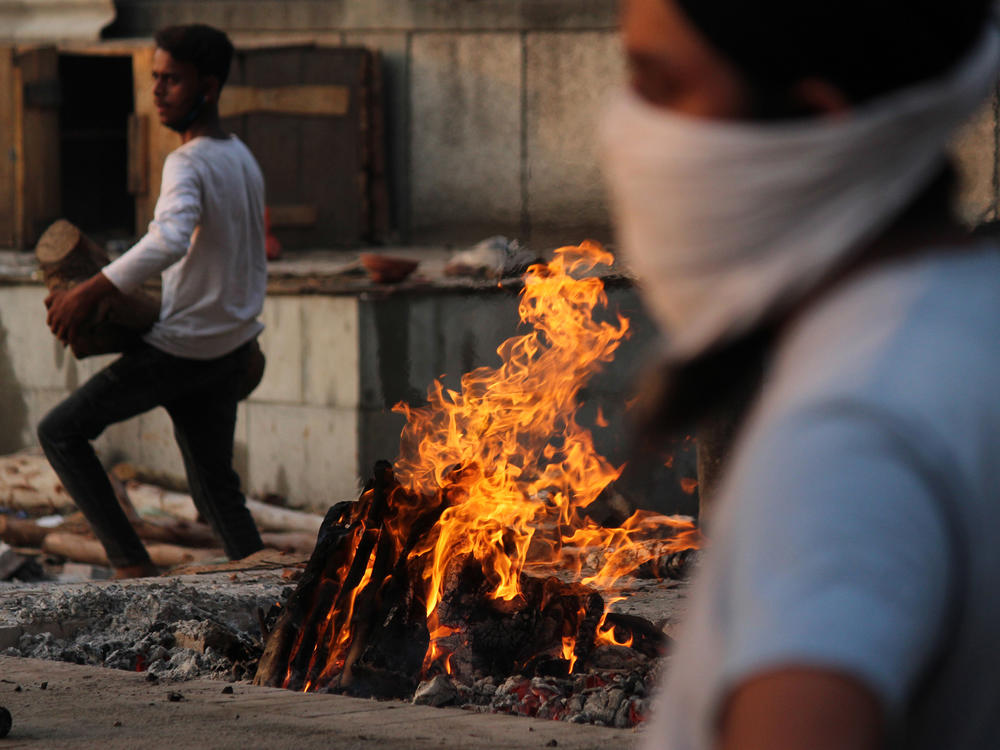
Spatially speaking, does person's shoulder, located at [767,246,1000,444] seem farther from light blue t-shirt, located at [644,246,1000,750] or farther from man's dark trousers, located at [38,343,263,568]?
man's dark trousers, located at [38,343,263,568]

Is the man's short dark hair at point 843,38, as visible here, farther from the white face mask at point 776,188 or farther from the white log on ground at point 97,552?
the white log on ground at point 97,552

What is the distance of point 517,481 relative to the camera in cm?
729

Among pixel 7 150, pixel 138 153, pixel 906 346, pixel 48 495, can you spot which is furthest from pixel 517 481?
pixel 7 150

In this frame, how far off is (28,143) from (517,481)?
7116 mm

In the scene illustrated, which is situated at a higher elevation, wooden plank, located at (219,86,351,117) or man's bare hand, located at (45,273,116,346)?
wooden plank, located at (219,86,351,117)

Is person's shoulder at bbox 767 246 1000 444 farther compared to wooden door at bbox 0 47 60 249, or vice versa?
wooden door at bbox 0 47 60 249

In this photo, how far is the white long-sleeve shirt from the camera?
6.30m

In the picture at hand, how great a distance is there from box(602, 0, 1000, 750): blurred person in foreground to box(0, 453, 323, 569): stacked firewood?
758cm

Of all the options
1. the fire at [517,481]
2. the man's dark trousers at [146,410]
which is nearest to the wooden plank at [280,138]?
the fire at [517,481]

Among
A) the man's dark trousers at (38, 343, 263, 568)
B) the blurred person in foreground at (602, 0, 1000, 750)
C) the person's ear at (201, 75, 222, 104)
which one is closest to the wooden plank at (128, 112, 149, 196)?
the person's ear at (201, 75, 222, 104)

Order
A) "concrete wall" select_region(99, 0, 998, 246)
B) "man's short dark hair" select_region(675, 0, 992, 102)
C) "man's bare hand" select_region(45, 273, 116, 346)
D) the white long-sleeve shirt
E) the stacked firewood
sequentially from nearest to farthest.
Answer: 1. "man's short dark hair" select_region(675, 0, 992, 102)
2. "man's bare hand" select_region(45, 273, 116, 346)
3. the white long-sleeve shirt
4. the stacked firewood
5. "concrete wall" select_region(99, 0, 998, 246)

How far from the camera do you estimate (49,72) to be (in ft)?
41.4

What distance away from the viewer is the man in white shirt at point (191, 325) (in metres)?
6.36

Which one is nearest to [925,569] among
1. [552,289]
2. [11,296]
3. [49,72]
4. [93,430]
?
[93,430]
